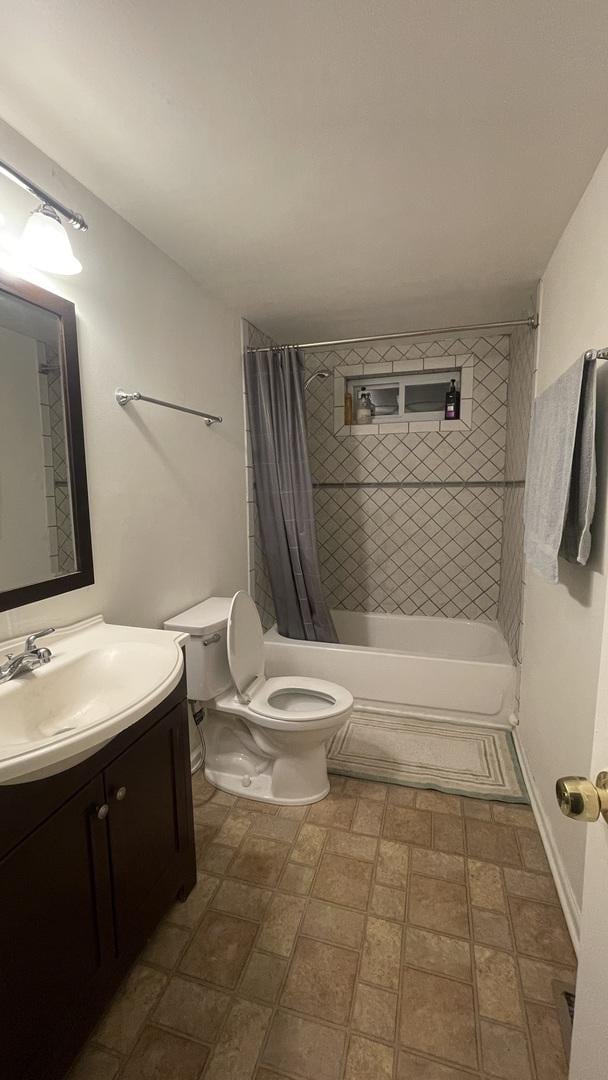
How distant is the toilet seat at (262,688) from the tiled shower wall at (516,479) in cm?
108

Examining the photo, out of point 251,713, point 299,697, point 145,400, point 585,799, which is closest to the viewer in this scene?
point 585,799

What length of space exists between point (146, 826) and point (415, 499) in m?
2.58

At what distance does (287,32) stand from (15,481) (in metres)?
1.28

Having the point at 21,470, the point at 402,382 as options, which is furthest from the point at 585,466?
the point at 402,382

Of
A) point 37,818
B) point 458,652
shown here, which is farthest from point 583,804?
point 458,652

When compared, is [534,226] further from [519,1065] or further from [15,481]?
[519,1065]

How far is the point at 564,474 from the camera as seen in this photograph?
1.31 m

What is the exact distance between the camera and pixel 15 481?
4.25ft

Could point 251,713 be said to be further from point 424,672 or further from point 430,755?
point 424,672

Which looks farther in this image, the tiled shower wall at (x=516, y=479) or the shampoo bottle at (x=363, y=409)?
the shampoo bottle at (x=363, y=409)

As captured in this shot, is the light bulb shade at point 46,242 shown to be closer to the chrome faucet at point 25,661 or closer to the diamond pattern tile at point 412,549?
the chrome faucet at point 25,661

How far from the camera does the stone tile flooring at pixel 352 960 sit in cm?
107

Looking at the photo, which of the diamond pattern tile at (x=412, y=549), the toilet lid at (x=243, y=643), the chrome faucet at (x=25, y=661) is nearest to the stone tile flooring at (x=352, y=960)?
the toilet lid at (x=243, y=643)

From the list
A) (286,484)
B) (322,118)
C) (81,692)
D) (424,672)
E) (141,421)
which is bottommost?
(424,672)
